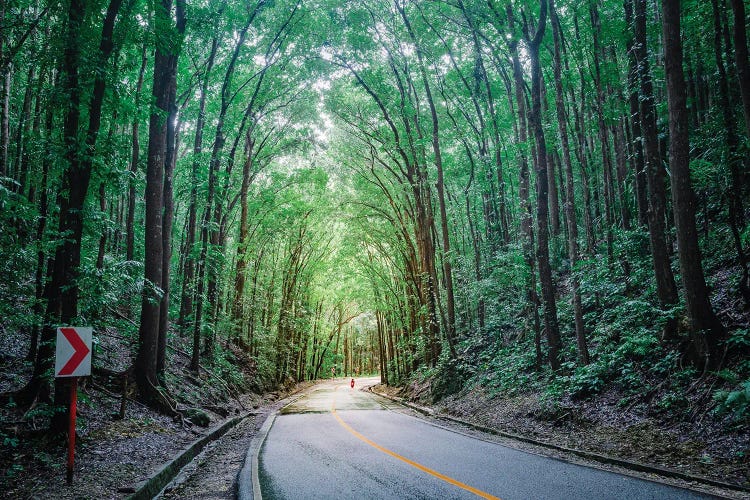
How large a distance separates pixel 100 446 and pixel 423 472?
526 cm

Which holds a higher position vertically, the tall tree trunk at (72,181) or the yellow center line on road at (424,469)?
the tall tree trunk at (72,181)

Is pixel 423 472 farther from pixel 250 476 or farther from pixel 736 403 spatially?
pixel 736 403

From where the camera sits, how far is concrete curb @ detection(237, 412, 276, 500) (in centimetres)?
550

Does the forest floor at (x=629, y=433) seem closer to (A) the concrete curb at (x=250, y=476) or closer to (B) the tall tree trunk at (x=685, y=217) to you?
(B) the tall tree trunk at (x=685, y=217)

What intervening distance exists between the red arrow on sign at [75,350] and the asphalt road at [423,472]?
2.94 metres

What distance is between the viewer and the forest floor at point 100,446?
5426 millimetres

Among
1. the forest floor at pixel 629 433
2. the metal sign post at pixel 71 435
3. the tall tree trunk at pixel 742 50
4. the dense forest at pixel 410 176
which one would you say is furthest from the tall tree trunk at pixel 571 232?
the metal sign post at pixel 71 435

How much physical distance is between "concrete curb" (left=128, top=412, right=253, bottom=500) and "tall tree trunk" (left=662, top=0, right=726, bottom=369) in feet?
29.0

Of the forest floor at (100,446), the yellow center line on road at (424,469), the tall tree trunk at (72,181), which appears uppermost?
the tall tree trunk at (72,181)

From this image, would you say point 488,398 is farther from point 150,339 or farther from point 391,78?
point 391,78

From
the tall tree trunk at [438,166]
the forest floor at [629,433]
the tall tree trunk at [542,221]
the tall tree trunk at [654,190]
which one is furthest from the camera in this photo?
the tall tree trunk at [438,166]

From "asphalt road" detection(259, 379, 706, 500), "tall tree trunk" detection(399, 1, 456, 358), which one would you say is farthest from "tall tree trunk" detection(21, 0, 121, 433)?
"tall tree trunk" detection(399, 1, 456, 358)

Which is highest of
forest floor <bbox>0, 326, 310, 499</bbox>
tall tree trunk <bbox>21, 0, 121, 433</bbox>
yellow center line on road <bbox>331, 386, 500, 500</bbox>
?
tall tree trunk <bbox>21, 0, 121, 433</bbox>

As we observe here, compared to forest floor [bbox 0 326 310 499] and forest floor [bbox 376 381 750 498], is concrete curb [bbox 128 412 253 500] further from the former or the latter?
forest floor [bbox 376 381 750 498]
